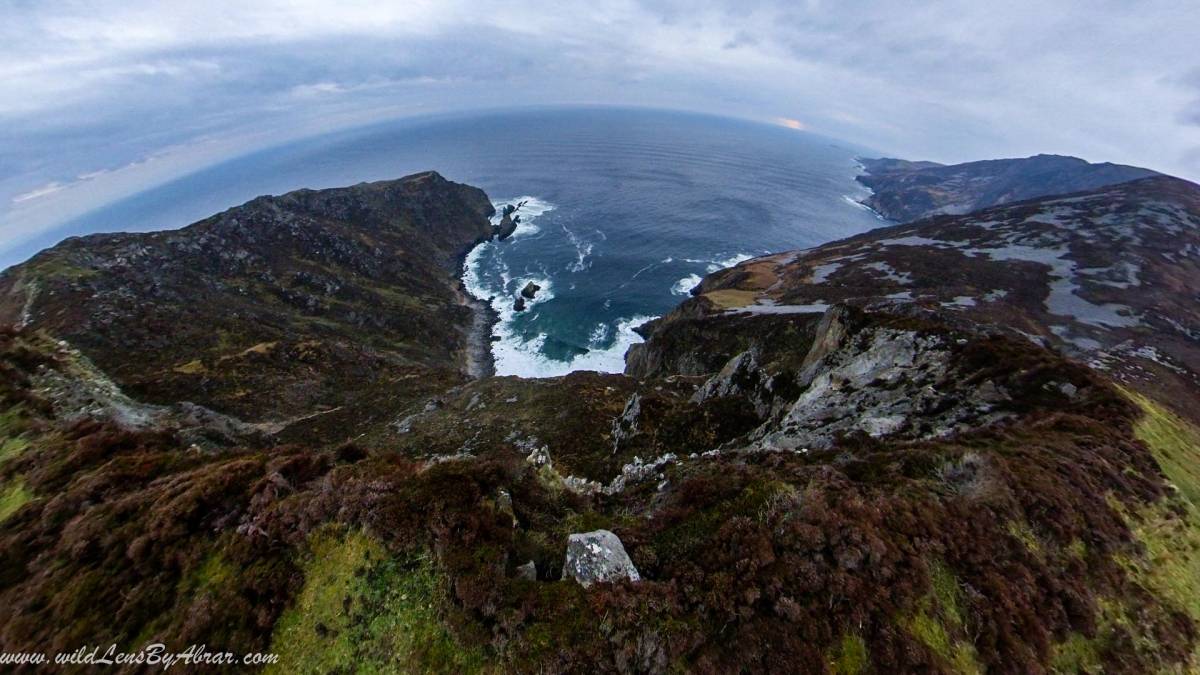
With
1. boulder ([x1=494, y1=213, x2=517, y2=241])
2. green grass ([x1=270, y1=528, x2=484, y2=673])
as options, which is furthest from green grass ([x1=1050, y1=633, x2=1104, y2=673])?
boulder ([x1=494, y1=213, x2=517, y2=241])

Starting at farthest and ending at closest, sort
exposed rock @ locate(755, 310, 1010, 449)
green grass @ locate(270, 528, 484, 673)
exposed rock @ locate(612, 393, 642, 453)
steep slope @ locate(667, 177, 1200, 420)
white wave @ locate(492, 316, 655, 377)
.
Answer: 1. white wave @ locate(492, 316, 655, 377)
2. steep slope @ locate(667, 177, 1200, 420)
3. exposed rock @ locate(612, 393, 642, 453)
4. exposed rock @ locate(755, 310, 1010, 449)
5. green grass @ locate(270, 528, 484, 673)

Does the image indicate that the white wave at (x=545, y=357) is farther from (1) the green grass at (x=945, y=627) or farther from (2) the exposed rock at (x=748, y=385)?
(1) the green grass at (x=945, y=627)

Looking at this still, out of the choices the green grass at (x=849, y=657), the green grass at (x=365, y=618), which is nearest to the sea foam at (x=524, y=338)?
the green grass at (x=365, y=618)

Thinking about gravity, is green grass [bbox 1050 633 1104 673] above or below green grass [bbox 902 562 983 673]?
below

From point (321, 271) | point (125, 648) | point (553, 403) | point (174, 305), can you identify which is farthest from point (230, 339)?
point (125, 648)

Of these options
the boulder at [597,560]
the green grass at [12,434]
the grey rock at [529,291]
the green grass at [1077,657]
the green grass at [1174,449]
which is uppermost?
the grey rock at [529,291]

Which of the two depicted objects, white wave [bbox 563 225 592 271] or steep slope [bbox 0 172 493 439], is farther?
white wave [bbox 563 225 592 271]

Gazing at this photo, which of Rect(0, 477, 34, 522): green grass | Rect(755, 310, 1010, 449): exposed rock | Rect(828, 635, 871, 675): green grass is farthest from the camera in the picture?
Rect(755, 310, 1010, 449): exposed rock

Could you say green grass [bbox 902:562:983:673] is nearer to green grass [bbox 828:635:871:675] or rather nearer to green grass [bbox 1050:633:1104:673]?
green grass [bbox 828:635:871:675]

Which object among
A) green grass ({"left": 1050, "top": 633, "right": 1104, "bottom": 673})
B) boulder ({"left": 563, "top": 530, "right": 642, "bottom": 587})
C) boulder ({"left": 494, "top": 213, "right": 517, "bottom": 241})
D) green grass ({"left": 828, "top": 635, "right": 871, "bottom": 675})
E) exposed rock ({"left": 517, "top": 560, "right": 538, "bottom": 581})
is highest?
boulder ({"left": 494, "top": 213, "right": 517, "bottom": 241})
